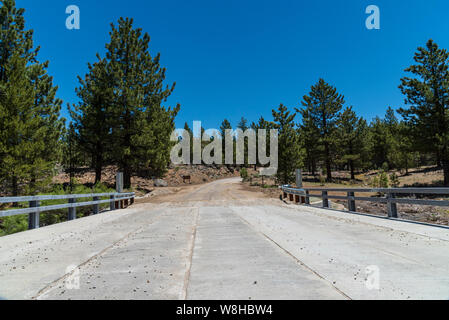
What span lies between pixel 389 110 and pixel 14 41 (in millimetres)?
89223

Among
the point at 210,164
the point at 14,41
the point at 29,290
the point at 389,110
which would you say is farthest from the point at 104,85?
the point at 389,110

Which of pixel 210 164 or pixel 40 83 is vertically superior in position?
pixel 40 83

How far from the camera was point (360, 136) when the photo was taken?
48062 mm

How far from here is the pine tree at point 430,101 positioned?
90.4ft

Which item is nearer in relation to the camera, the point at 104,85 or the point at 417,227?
the point at 417,227

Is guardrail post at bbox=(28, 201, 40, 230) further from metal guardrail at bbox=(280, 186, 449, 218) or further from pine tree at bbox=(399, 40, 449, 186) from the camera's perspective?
pine tree at bbox=(399, 40, 449, 186)

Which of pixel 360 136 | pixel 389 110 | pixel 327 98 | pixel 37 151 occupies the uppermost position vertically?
pixel 389 110

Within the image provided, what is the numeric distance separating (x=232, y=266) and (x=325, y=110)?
144ft

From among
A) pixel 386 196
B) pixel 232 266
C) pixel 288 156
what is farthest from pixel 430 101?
pixel 232 266

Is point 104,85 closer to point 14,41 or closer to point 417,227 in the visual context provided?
point 14,41

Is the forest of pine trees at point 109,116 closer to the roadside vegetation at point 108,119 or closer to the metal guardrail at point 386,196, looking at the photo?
the roadside vegetation at point 108,119

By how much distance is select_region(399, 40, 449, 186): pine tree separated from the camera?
27547 mm

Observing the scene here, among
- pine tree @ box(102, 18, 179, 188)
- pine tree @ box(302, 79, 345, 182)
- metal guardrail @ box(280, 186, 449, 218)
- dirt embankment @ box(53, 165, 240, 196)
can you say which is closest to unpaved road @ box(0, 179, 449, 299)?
metal guardrail @ box(280, 186, 449, 218)
